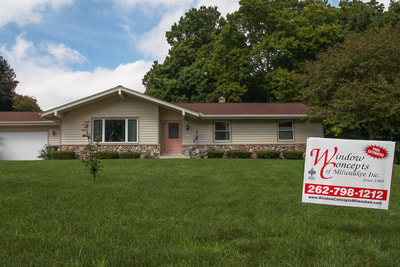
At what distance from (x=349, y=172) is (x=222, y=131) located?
1392cm

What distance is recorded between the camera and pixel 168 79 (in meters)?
27.4

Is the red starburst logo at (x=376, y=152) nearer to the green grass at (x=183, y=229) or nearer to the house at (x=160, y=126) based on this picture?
the green grass at (x=183, y=229)

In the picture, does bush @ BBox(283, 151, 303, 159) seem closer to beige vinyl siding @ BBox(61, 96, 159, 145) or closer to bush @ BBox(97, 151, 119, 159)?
beige vinyl siding @ BBox(61, 96, 159, 145)

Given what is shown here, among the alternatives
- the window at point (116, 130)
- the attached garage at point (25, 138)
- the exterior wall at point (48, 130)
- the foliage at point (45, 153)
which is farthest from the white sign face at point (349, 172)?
the exterior wall at point (48, 130)

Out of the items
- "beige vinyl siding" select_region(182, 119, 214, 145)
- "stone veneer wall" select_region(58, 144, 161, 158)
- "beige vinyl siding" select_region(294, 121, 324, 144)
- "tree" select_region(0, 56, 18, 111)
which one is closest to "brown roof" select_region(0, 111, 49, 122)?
"stone veneer wall" select_region(58, 144, 161, 158)

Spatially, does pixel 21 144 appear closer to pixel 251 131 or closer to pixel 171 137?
pixel 171 137

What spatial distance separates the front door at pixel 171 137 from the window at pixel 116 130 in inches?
69.1

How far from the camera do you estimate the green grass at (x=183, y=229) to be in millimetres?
2596

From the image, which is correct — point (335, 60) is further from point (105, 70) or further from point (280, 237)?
point (105, 70)

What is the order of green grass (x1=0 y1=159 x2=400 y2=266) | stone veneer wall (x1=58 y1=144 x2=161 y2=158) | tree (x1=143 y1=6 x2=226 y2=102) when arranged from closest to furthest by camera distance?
green grass (x1=0 y1=159 x2=400 y2=266) → stone veneer wall (x1=58 y1=144 x2=161 y2=158) → tree (x1=143 y1=6 x2=226 y2=102)

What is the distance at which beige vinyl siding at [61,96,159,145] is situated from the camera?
15.8m

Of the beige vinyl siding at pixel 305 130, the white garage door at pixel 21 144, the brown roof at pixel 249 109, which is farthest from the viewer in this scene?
the beige vinyl siding at pixel 305 130

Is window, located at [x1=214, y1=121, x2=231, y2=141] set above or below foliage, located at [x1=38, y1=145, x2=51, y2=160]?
above

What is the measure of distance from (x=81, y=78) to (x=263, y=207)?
758 inches
